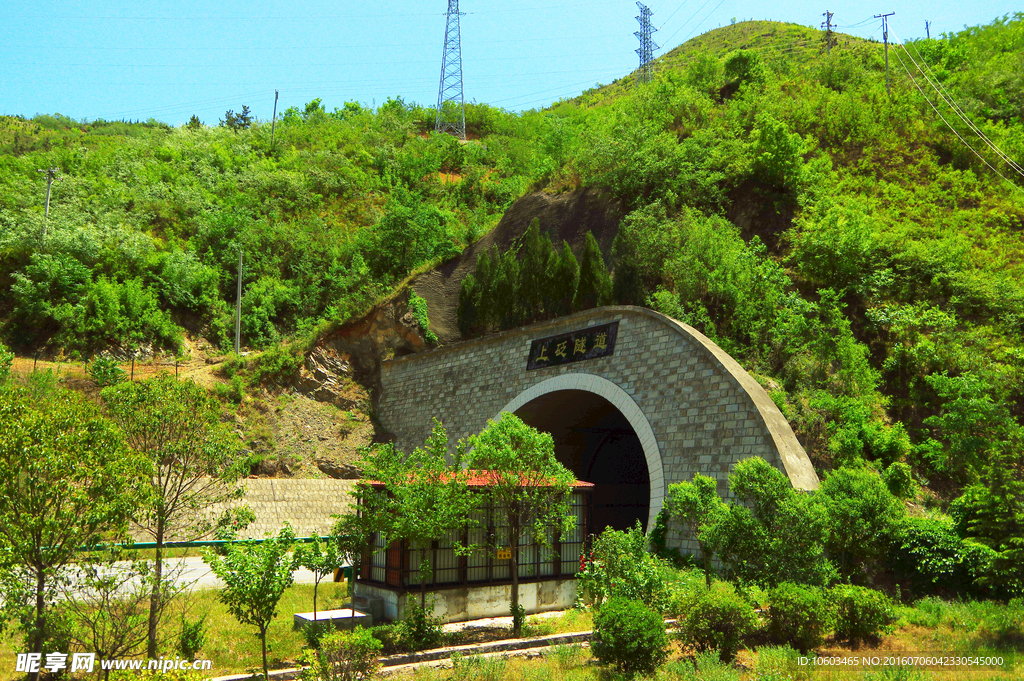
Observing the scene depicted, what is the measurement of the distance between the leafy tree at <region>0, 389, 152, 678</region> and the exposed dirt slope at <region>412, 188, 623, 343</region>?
17863mm

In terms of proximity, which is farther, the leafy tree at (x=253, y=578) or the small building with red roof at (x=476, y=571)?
the small building with red roof at (x=476, y=571)

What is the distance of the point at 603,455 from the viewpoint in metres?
21.8

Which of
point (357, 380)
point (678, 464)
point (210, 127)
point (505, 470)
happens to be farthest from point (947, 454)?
point (210, 127)

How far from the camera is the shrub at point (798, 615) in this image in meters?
8.84

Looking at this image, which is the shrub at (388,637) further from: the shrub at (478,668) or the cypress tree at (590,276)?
the cypress tree at (590,276)

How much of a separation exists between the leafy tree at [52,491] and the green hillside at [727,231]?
1192 cm

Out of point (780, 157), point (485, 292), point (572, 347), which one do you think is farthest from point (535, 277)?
point (780, 157)

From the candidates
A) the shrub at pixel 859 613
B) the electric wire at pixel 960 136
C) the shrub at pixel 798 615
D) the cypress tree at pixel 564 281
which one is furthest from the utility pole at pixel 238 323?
the electric wire at pixel 960 136

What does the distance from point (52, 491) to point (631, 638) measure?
684cm

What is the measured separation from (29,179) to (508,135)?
100 feet

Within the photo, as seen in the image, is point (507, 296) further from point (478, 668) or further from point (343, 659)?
point (343, 659)

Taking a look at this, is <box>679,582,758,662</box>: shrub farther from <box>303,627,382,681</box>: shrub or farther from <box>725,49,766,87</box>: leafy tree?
<box>725,49,766,87</box>: leafy tree

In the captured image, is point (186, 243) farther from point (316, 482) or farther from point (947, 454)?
point (947, 454)

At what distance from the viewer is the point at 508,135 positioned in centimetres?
5025
